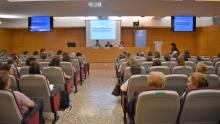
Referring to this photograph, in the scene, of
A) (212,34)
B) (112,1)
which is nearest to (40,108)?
(112,1)

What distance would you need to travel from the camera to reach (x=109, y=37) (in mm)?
16734

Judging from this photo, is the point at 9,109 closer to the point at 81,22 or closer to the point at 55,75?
the point at 55,75

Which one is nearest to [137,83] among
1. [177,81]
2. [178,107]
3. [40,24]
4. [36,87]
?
[177,81]

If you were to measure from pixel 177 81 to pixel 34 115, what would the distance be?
2468mm

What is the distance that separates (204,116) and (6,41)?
17035 millimetres

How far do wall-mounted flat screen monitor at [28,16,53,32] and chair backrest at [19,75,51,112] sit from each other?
7.49 m

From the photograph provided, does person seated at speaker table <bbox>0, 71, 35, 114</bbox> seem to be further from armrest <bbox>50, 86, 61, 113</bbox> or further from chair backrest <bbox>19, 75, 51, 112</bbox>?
armrest <bbox>50, 86, 61, 113</bbox>

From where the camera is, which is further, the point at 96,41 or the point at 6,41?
the point at 6,41

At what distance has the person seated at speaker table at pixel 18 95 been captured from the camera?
11.9ft

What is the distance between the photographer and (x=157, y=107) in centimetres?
338

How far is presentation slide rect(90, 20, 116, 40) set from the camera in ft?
54.2

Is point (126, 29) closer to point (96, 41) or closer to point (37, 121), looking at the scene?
point (96, 41)

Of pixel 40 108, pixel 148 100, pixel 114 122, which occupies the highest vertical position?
pixel 148 100

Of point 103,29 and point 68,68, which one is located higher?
point 103,29
